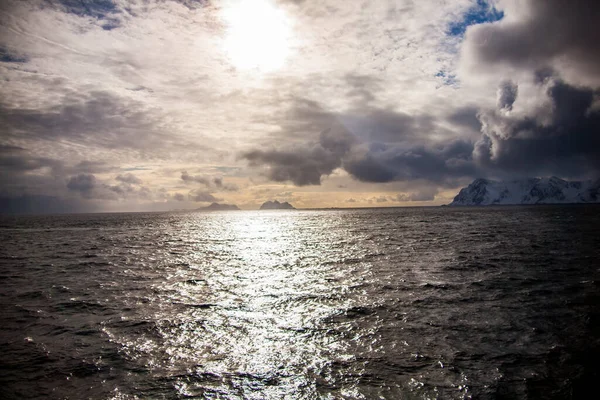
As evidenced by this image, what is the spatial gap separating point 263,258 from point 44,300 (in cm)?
2476

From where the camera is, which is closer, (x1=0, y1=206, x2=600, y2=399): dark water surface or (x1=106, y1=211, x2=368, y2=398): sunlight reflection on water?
(x1=0, y1=206, x2=600, y2=399): dark water surface

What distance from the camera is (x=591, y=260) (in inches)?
1342

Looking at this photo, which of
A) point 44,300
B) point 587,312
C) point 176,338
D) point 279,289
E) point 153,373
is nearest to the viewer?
point 153,373

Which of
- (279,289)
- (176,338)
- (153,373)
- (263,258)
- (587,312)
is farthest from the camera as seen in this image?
(263,258)

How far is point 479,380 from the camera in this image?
11211mm

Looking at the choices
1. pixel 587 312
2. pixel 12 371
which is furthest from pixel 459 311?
pixel 12 371

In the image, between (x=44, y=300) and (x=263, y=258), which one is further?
(x=263, y=258)

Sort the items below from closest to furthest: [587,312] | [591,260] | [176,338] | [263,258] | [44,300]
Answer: [176,338]
[587,312]
[44,300]
[591,260]
[263,258]

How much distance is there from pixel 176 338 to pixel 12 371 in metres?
5.75

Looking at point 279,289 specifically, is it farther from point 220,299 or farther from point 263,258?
point 263,258

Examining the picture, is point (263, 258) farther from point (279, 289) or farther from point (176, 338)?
point (176, 338)

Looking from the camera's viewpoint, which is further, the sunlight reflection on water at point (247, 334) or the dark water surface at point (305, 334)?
the sunlight reflection on water at point (247, 334)

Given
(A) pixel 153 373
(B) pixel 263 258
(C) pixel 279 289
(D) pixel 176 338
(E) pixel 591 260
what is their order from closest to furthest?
(A) pixel 153 373, (D) pixel 176 338, (C) pixel 279 289, (E) pixel 591 260, (B) pixel 263 258

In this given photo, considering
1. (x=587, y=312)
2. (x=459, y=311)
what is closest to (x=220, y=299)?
(x=459, y=311)
